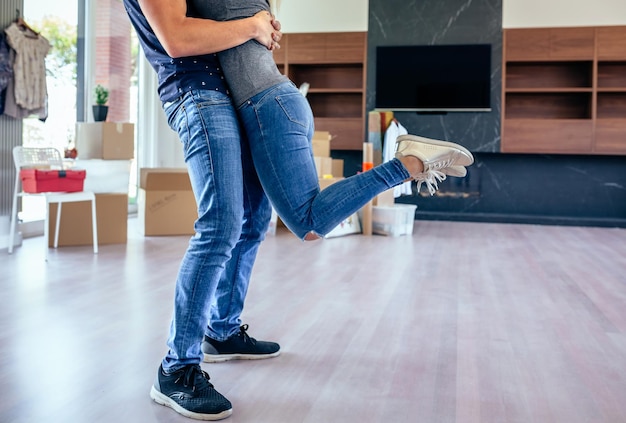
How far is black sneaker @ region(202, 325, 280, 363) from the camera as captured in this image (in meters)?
1.80

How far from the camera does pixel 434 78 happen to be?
6727mm

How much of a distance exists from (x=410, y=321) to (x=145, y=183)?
2.77 m

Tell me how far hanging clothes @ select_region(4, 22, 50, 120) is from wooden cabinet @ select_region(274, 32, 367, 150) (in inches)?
123

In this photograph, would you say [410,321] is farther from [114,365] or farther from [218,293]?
[114,365]

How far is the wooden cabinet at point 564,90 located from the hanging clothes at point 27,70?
4.31 metres

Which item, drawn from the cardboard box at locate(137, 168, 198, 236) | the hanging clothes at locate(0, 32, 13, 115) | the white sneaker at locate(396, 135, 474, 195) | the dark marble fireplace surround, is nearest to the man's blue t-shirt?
the white sneaker at locate(396, 135, 474, 195)

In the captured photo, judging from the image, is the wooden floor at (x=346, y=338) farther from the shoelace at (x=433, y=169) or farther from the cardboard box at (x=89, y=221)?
the shoelace at (x=433, y=169)

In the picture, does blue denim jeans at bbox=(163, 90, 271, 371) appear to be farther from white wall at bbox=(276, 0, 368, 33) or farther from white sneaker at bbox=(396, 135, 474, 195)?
white wall at bbox=(276, 0, 368, 33)

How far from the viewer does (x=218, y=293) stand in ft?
5.73

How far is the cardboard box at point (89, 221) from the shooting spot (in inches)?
162

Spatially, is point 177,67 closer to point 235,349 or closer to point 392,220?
point 235,349

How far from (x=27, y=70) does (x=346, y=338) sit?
3187mm

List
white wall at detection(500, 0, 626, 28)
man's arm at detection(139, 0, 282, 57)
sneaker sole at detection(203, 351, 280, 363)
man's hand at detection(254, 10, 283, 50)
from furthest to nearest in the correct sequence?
white wall at detection(500, 0, 626, 28), sneaker sole at detection(203, 351, 280, 363), man's hand at detection(254, 10, 283, 50), man's arm at detection(139, 0, 282, 57)

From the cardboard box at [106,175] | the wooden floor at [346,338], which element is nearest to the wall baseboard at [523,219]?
the wooden floor at [346,338]
